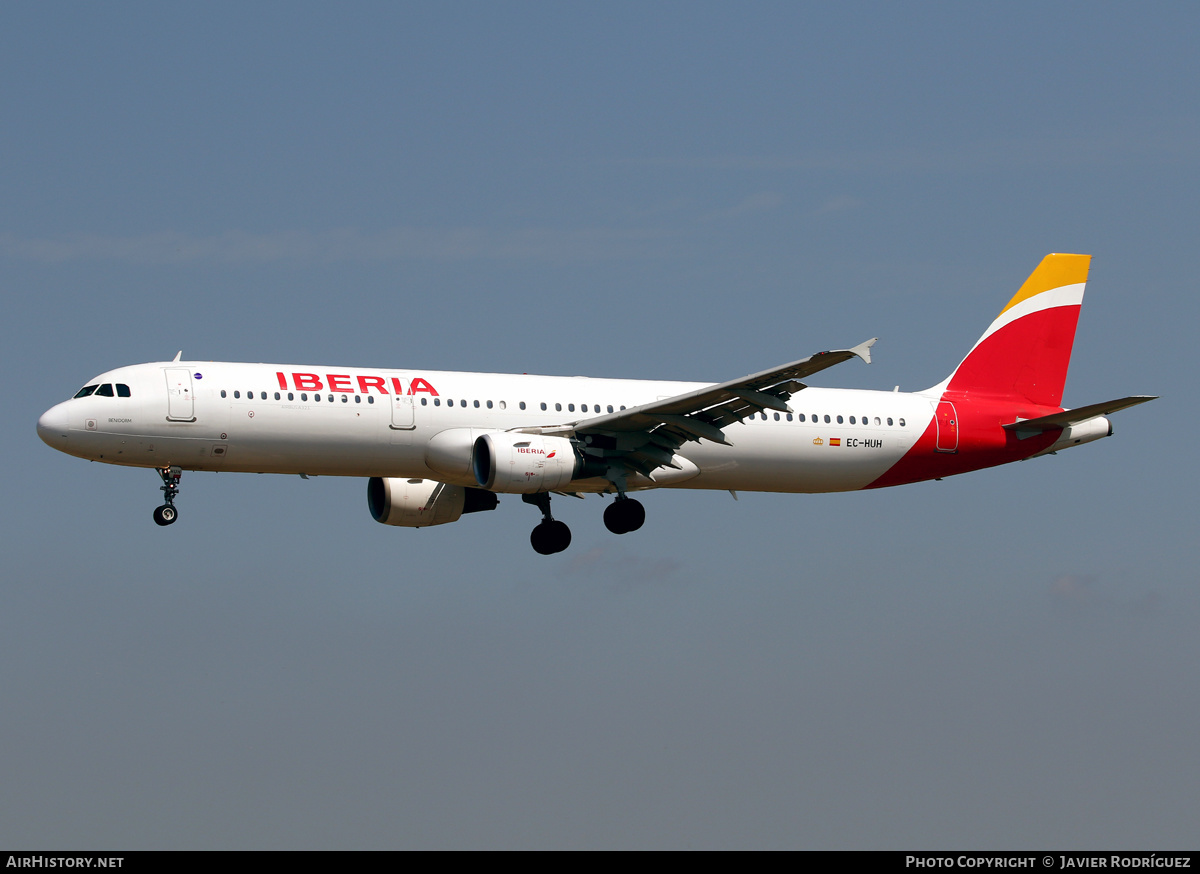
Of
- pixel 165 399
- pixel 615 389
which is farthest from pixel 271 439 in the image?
pixel 615 389

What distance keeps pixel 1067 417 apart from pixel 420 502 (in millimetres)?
17895

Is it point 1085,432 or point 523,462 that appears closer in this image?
point 523,462

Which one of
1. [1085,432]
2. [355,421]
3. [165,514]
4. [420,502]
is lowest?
[165,514]

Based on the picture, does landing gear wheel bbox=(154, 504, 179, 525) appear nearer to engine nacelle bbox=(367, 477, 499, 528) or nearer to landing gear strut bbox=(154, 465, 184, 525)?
landing gear strut bbox=(154, 465, 184, 525)

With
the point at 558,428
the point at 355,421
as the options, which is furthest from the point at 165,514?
the point at 558,428

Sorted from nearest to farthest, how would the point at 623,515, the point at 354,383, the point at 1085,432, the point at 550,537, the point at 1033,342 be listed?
the point at 354,383, the point at 623,515, the point at 550,537, the point at 1085,432, the point at 1033,342

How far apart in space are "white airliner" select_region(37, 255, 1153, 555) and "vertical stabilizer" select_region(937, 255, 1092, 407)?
0.23 ft

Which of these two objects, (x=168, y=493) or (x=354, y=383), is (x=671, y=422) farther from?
(x=168, y=493)

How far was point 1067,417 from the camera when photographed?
143ft

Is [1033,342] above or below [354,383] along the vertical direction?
above

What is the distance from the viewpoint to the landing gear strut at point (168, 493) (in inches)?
1516
